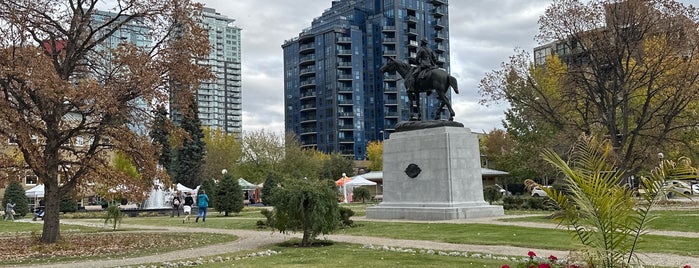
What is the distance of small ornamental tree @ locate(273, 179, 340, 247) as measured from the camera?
51.5ft

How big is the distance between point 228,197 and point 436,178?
1526 centimetres

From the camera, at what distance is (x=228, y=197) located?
3616 cm

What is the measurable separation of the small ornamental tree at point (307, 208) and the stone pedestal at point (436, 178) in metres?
9.03

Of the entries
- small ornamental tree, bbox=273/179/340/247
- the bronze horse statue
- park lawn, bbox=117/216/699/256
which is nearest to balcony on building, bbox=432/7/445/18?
the bronze horse statue

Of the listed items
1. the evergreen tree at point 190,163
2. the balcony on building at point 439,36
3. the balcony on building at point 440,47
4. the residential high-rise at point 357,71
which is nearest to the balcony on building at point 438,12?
the residential high-rise at point 357,71

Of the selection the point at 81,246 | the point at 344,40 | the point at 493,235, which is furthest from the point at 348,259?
the point at 344,40

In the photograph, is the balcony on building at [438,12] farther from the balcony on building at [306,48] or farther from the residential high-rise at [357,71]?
the balcony on building at [306,48]

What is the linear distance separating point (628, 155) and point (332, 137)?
85.4m

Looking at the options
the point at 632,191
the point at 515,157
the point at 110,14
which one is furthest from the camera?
the point at 515,157

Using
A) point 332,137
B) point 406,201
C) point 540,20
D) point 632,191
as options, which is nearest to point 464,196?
point 406,201

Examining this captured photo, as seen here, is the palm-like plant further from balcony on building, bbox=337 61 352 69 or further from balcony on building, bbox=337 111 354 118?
balcony on building, bbox=337 61 352 69

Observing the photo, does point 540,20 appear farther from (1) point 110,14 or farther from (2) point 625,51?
(1) point 110,14

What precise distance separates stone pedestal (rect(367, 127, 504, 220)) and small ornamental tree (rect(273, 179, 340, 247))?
9035 mm

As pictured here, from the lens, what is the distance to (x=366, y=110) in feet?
400
